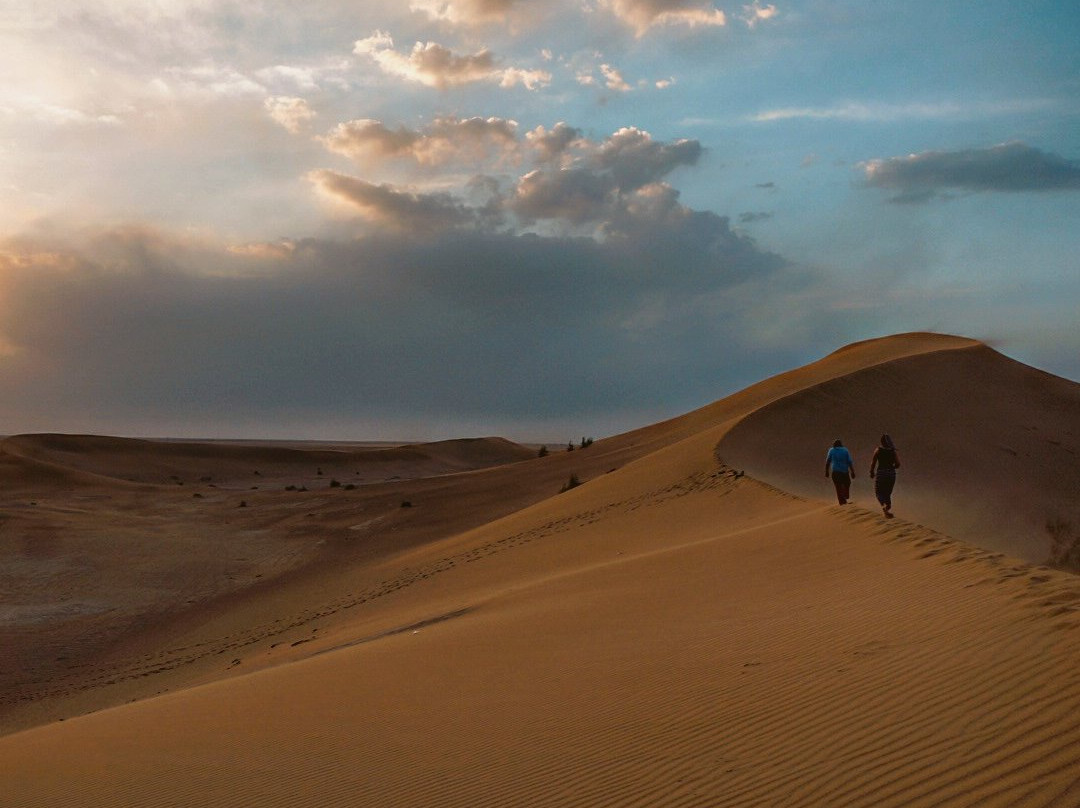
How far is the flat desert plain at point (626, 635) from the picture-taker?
5.49 metres

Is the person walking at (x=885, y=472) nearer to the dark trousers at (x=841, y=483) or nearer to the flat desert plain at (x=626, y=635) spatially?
the flat desert plain at (x=626, y=635)

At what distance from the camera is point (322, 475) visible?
203 feet

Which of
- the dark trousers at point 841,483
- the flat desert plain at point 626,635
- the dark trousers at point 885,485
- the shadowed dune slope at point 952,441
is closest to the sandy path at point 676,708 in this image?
the flat desert plain at point 626,635

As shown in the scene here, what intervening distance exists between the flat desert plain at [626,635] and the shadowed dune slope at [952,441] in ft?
0.33

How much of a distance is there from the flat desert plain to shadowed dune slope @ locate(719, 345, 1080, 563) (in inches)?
3.9

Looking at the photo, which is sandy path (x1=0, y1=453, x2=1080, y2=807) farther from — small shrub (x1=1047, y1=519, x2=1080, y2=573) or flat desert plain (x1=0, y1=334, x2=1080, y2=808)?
small shrub (x1=1047, y1=519, x2=1080, y2=573)

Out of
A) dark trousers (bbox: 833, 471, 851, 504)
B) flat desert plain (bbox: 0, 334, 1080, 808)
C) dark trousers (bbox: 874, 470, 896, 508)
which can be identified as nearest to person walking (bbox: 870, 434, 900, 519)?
dark trousers (bbox: 874, 470, 896, 508)

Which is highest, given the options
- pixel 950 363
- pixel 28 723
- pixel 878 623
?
pixel 950 363

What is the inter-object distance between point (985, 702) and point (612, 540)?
1359 centimetres

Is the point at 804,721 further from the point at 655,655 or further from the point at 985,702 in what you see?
the point at 655,655

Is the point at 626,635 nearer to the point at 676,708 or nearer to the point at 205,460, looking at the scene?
the point at 676,708

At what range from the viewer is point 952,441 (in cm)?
2577

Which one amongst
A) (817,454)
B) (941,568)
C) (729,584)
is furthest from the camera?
(817,454)

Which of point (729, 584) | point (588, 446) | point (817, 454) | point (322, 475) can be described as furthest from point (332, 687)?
point (322, 475)
